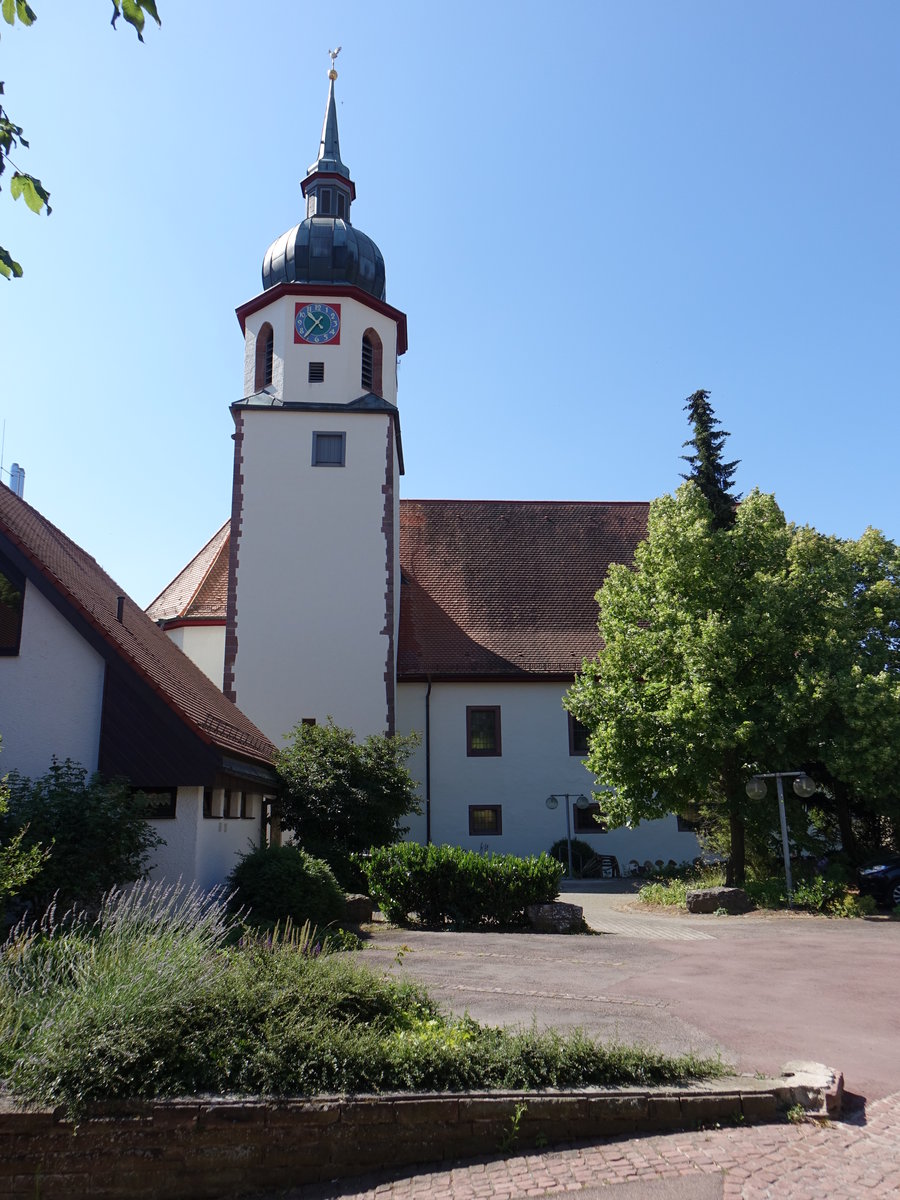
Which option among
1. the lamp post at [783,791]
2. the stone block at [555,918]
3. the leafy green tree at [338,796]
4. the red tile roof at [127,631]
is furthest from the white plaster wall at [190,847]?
the lamp post at [783,791]

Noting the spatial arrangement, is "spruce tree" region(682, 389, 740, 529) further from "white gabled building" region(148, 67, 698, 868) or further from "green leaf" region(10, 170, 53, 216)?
"green leaf" region(10, 170, 53, 216)

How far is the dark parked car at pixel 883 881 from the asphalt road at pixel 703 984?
1887 mm

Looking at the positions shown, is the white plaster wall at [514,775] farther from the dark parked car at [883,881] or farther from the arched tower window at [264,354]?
the arched tower window at [264,354]

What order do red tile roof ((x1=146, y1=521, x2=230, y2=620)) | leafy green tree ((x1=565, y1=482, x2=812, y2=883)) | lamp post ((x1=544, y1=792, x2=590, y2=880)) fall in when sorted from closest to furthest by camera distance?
leafy green tree ((x1=565, y1=482, x2=812, y2=883)) → lamp post ((x1=544, y1=792, x2=590, y2=880)) → red tile roof ((x1=146, y1=521, x2=230, y2=620))

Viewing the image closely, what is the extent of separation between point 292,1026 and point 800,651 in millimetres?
15697

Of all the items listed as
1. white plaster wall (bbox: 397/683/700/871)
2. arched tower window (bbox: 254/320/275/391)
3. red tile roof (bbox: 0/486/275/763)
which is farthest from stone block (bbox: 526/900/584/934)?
arched tower window (bbox: 254/320/275/391)

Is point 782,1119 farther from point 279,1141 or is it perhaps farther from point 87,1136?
point 87,1136

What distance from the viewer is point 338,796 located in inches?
739

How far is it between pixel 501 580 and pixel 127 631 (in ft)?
55.9

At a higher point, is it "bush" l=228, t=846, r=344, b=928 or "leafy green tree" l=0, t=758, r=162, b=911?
"leafy green tree" l=0, t=758, r=162, b=911

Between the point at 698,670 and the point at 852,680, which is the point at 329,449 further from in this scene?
the point at 852,680

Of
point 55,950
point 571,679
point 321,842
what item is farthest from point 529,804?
point 55,950

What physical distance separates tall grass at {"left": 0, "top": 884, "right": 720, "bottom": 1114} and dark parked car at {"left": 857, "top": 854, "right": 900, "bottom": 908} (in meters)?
13.4

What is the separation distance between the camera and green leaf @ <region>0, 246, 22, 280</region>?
4.31 m
